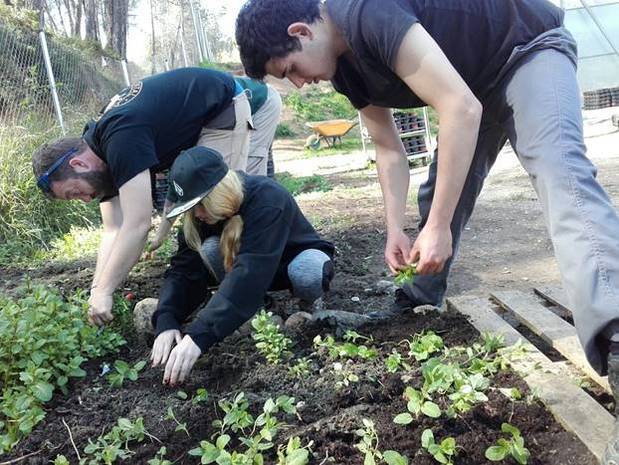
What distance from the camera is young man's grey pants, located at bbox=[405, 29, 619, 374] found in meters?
1.71

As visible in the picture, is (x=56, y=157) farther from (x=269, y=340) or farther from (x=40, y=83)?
(x=40, y=83)

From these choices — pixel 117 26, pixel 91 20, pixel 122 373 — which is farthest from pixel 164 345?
pixel 117 26

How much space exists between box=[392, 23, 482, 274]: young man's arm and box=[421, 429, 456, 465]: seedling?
2.09 feet

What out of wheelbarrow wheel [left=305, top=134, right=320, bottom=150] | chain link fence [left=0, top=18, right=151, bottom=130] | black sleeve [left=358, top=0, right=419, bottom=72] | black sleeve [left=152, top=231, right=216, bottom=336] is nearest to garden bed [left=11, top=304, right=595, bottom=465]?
black sleeve [left=152, top=231, right=216, bottom=336]

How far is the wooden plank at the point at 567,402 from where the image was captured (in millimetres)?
1650

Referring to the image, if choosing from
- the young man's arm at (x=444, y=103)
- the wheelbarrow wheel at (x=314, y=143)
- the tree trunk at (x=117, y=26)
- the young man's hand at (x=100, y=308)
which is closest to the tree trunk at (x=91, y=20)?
the tree trunk at (x=117, y=26)

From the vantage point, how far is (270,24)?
189 centimetres

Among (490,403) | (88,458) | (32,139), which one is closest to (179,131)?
(88,458)

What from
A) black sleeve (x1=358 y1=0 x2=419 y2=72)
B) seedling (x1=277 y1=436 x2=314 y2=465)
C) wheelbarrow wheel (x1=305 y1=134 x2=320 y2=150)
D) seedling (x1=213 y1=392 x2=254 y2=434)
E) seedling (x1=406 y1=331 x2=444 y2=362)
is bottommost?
wheelbarrow wheel (x1=305 y1=134 x2=320 y2=150)

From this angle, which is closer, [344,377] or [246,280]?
[344,377]

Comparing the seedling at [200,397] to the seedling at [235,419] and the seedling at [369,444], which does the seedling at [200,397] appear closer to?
the seedling at [235,419]

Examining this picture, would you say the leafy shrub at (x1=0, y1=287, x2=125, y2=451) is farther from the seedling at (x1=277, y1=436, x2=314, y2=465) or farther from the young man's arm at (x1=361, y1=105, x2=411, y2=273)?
the young man's arm at (x1=361, y1=105, x2=411, y2=273)

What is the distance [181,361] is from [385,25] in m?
1.40

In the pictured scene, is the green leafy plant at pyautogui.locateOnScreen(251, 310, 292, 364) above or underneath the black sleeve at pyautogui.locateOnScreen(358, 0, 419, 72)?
underneath
